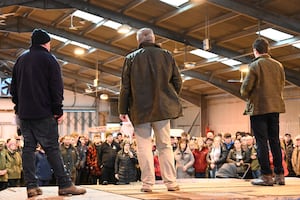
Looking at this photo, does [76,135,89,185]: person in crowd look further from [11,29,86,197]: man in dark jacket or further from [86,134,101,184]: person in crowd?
[11,29,86,197]: man in dark jacket

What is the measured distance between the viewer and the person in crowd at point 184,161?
33.5ft

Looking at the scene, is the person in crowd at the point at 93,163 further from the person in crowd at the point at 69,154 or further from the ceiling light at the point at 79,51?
the ceiling light at the point at 79,51

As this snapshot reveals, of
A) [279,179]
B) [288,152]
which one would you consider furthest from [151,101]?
[288,152]

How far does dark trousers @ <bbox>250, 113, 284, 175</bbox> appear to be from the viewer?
4723 mm

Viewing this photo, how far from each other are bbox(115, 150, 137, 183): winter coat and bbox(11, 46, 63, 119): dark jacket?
270 inches

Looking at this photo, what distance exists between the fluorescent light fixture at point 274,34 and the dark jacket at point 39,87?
10866 millimetres

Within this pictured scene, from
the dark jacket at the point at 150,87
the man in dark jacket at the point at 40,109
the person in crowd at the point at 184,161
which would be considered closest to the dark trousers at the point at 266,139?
the dark jacket at the point at 150,87

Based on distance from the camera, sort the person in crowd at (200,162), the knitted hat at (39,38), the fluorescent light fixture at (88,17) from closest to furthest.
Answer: the knitted hat at (39,38)
the person in crowd at (200,162)
the fluorescent light fixture at (88,17)

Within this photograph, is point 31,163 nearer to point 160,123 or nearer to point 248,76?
point 160,123

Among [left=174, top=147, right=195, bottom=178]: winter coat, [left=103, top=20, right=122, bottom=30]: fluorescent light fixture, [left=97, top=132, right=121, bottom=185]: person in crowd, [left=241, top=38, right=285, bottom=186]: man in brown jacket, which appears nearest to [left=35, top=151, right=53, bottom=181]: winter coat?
[left=97, top=132, right=121, bottom=185]: person in crowd

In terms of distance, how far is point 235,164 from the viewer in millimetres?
9289

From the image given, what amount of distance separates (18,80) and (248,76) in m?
2.10

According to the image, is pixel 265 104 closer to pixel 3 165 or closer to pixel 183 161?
pixel 183 161

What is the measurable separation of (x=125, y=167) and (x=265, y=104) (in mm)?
6441
